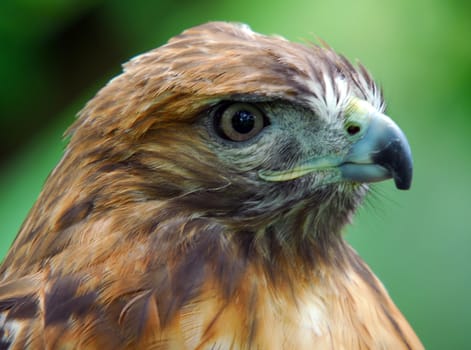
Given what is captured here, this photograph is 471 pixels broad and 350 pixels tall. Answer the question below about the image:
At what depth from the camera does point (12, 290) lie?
2.28 m

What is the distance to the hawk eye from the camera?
7.32 feet

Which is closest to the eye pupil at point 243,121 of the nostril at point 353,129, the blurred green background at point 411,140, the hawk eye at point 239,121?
the hawk eye at point 239,121

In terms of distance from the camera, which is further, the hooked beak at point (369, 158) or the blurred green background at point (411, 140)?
the blurred green background at point (411, 140)

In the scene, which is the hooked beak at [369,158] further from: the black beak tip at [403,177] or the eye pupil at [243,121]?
the eye pupil at [243,121]

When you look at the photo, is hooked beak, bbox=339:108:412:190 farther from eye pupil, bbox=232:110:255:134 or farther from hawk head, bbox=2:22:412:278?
eye pupil, bbox=232:110:255:134

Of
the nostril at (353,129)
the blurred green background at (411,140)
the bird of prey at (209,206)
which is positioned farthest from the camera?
the blurred green background at (411,140)

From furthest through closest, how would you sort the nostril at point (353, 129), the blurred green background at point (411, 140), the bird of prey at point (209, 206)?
1. the blurred green background at point (411, 140)
2. the nostril at point (353, 129)
3. the bird of prey at point (209, 206)

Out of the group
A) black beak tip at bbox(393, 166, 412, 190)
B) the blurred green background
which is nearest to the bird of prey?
black beak tip at bbox(393, 166, 412, 190)

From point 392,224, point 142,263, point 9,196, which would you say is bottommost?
point 392,224

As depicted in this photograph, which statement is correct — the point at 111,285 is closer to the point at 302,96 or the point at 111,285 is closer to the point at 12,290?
the point at 12,290

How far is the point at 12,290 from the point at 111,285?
260 millimetres

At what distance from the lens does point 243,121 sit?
7.36 feet

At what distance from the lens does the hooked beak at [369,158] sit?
7.35 ft

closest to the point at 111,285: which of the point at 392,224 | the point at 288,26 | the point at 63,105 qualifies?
the point at 392,224
